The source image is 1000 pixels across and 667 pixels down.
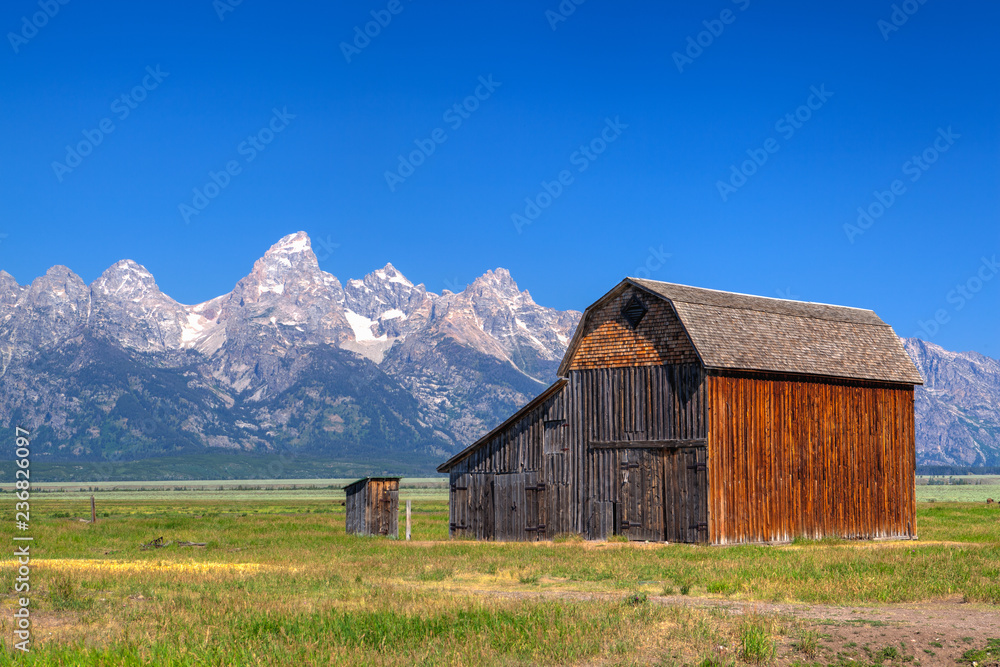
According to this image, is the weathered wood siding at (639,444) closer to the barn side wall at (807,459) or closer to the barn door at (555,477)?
the barn door at (555,477)

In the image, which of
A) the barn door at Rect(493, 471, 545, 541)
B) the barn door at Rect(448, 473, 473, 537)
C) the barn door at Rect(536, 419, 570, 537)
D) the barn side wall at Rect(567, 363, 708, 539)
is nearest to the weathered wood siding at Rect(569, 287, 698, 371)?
the barn side wall at Rect(567, 363, 708, 539)

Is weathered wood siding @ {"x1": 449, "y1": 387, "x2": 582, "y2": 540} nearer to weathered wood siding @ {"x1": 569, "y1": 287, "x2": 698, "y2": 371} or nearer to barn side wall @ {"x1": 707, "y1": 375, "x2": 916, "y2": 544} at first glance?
weathered wood siding @ {"x1": 569, "y1": 287, "x2": 698, "y2": 371}

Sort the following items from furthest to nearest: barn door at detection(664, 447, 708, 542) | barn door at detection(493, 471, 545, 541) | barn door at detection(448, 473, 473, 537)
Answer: barn door at detection(448, 473, 473, 537)
barn door at detection(493, 471, 545, 541)
barn door at detection(664, 447, 708, 542)

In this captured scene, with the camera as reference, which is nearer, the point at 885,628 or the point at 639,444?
the point at 885,628

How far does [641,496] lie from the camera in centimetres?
4112

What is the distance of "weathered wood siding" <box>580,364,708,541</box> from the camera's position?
131 feet

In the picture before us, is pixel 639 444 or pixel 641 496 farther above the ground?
pixel 639 444

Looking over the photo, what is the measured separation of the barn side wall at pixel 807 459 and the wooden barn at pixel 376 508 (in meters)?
16.1

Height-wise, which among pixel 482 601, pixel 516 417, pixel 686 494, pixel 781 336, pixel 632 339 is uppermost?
pixel 781 336

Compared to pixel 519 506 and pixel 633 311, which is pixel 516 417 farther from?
pixel 633 311

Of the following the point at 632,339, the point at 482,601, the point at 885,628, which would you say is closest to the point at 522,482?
the point at 632,339

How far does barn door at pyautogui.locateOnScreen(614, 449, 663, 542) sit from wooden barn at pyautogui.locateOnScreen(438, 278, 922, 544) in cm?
5

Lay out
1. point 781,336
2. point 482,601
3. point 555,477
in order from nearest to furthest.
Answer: point 482,601 → point 781,336 → point 555,477

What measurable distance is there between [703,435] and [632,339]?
16.7ft
